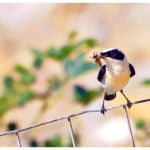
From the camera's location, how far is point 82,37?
71.3 inches

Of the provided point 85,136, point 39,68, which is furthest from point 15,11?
point 85,136

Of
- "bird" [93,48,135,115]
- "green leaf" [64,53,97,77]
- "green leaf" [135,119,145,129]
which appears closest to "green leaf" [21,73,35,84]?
"green leaf" [64,53,97,77]

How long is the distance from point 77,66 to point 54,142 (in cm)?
24

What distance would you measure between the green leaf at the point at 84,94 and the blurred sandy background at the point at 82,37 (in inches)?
0.7

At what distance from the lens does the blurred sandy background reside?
1.80 meters

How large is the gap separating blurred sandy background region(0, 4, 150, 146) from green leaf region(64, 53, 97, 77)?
4cm

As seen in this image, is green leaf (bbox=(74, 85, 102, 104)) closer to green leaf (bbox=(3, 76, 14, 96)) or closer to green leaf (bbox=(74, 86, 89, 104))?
green leaf (bbox=(74, 86, 89, 104))

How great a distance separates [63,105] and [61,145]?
177 mm

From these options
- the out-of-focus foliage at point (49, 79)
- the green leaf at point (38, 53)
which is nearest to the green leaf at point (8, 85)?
the out-of-focus foliage at point (49, 79)

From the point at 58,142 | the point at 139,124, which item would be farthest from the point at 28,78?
the point at 139,124

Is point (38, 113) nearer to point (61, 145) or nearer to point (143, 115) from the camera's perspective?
point (61, 145)

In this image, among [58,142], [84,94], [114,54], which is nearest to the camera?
[114,54]

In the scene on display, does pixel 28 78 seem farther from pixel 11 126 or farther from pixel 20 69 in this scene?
pixel 11 126

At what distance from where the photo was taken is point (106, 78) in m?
1.15
